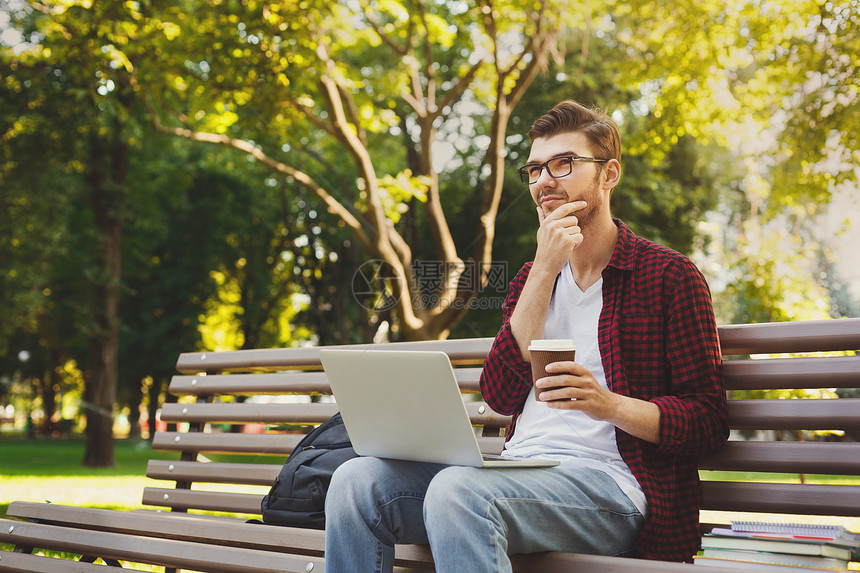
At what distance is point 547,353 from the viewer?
6.35 feet

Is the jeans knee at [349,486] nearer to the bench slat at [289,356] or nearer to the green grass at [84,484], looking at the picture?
the bench slat at [289,356]

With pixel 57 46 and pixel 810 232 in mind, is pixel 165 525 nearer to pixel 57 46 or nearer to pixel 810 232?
pixel 57 46

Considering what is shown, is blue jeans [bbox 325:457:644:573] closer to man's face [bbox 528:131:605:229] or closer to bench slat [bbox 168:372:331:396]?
man's face [bbox 528:131:605:229]

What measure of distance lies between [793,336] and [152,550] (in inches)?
84.1

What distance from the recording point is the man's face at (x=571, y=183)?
2.46m

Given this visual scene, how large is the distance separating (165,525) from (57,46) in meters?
8.93

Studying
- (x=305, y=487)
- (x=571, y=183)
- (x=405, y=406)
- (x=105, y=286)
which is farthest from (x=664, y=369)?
(x=105, y=286)

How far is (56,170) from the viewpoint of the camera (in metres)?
13.4

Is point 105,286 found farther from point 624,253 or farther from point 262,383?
point 624,253

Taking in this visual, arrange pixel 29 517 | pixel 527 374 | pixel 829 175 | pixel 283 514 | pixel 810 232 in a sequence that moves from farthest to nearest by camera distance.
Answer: pixel 810 232 → pixel 829 175 → pixel 29 517 → pixel 283 514 → pixel 527 374

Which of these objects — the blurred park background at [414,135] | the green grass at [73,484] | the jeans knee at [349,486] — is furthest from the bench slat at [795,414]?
the green grass at [73,484]

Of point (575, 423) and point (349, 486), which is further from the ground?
point (575, 423)

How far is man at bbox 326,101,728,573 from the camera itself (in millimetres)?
1940

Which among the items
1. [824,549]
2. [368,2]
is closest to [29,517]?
[824,549]
